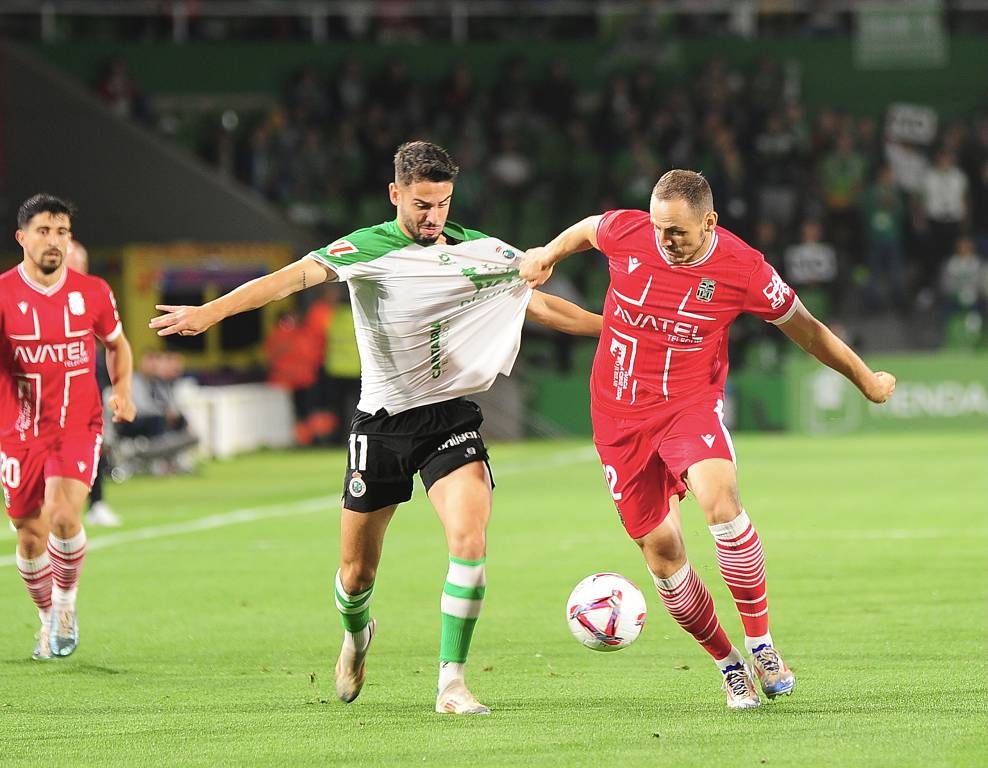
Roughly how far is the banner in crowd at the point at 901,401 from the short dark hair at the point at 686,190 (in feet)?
69.5

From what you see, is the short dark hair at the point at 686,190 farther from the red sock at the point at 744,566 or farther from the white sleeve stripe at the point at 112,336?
the white sleeve stripe at the point at 112,336

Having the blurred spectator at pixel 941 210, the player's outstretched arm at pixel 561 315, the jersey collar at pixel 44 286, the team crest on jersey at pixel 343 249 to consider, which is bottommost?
the blurred spectator at pixel 941 210

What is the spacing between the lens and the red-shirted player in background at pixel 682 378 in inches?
282

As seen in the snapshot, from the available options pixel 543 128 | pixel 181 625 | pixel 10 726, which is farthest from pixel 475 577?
pixel 543 128

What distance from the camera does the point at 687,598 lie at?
290 inches

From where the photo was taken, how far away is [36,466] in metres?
9.15

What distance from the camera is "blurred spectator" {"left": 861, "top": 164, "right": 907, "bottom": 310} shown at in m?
28.8

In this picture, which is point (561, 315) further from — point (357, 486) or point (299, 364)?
point (299, 364)

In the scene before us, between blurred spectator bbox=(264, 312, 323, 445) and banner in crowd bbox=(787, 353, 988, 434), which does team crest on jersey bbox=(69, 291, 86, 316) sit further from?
banner in crowd bbox=(787, 353, 988, 434)

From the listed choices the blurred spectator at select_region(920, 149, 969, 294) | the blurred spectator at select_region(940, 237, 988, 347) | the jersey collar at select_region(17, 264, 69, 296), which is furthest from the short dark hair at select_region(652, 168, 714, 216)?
the blurred spectator at select_region(920, 149, 969, 294)

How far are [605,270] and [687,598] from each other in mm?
22323

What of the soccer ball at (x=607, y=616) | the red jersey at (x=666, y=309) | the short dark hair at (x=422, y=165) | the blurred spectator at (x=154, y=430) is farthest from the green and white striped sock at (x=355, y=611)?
the blurred spectator at (x=154, y=430)

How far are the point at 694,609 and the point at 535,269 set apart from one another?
1538 millimetres

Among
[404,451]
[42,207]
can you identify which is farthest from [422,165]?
[42,207]
